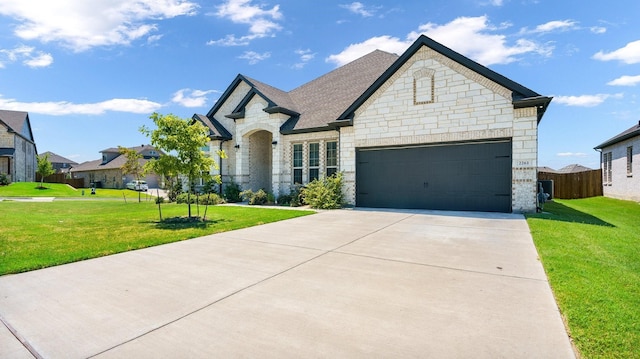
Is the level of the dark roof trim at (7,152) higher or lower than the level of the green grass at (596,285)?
higher

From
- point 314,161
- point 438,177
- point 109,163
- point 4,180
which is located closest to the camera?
point 438,177

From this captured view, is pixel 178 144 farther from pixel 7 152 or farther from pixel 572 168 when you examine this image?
pixel 572 168

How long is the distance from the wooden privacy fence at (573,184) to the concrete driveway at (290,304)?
2086 cm

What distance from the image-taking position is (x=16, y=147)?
39281mm

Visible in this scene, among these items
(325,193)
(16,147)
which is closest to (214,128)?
(325,193)

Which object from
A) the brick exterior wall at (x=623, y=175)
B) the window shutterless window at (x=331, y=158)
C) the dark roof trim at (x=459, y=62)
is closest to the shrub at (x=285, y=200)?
the window shutterless window at (x=331, y=158)

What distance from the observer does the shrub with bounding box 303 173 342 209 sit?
1438cm

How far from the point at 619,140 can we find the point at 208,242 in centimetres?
2539

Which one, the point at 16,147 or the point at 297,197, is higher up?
the point at 16,147

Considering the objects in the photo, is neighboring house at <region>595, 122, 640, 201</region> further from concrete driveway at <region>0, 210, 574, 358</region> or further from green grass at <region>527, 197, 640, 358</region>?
concrete driveway at <region>0, 210, 574, 358</region>

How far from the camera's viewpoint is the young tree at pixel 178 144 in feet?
34.0

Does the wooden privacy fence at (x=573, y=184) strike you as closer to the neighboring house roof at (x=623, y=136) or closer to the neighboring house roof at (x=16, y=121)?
the neighboring house roof at (x=623, y=136)

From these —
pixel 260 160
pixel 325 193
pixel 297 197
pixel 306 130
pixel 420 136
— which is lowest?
pixel 297 197

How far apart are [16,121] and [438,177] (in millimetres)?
53111
